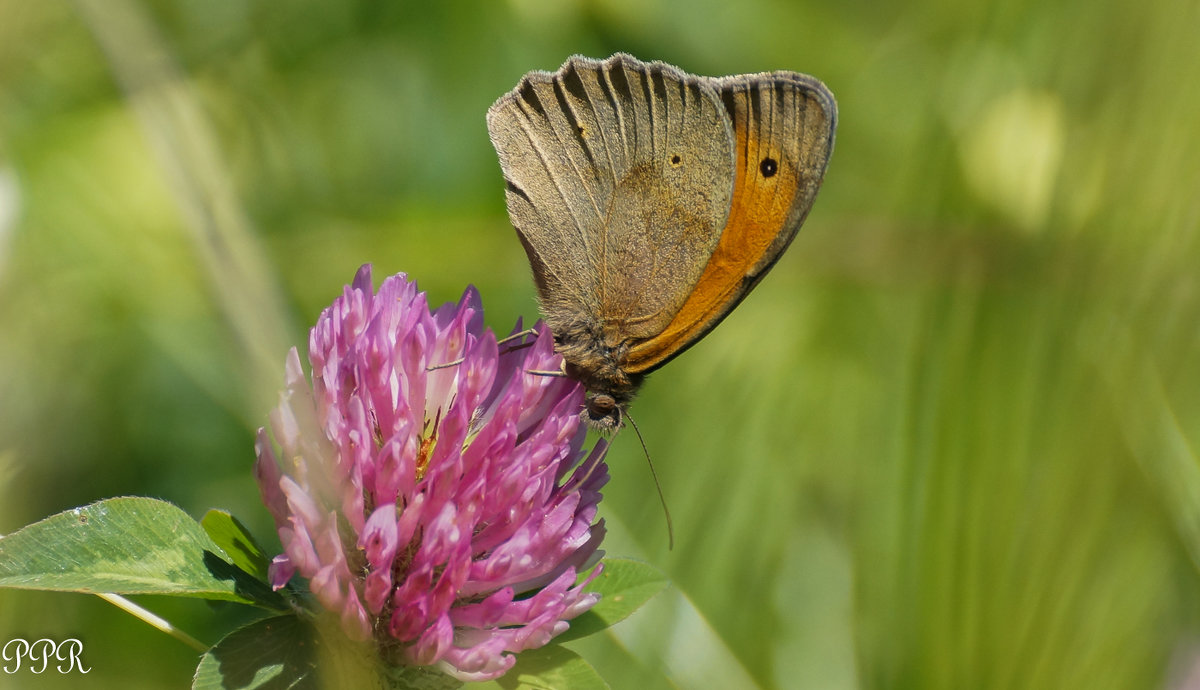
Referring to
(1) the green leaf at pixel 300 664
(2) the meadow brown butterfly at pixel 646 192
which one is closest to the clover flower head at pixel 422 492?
(1) the green leaf at pixel 300 664

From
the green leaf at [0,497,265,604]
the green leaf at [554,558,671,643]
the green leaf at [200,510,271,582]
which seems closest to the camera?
the green leaf at [0,497,265,604]

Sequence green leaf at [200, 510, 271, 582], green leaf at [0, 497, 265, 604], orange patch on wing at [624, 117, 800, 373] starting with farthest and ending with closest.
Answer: orange patch on wing at [624, 117, 800, 373], green leaf at [200, 510, 271, 582], green leaf at [0, 497, 265, 604]

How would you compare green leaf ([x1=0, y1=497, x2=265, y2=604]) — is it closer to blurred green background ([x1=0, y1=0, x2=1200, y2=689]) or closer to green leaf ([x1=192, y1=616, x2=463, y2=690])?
green leaf ([x1=192, y1=616, x2=463, y2=690])

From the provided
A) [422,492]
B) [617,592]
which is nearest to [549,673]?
[617,592]

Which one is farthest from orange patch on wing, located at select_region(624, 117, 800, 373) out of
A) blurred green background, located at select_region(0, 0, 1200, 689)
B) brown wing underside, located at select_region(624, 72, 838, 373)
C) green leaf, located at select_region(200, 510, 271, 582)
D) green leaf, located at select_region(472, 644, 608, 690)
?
green leaf, located at select_region(200, 510, 271, 582)

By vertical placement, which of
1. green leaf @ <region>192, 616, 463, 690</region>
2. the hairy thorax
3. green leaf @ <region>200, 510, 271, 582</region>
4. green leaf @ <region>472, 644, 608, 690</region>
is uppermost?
the hairy thorax

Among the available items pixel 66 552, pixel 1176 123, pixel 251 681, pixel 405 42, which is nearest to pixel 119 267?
pixel 405 42

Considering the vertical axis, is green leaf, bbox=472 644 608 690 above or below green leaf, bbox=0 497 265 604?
below
